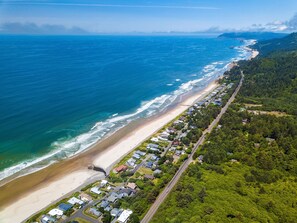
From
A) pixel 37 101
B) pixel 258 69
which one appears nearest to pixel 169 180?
pixel 37 101

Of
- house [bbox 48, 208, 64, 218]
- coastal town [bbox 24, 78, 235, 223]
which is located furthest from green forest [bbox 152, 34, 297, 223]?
house [bbox 48, 208, 64, 218]

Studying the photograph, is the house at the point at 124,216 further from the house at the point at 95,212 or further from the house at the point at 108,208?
the house at the point at 95,212

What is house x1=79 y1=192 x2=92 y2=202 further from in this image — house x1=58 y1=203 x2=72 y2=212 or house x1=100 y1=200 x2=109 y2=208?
house x1=100 y1=200 x2=109 y2=208

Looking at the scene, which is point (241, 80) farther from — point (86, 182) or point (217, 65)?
point (86, 182)

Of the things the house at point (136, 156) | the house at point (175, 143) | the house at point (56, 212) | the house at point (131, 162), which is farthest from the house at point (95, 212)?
the house at point (175, 143)

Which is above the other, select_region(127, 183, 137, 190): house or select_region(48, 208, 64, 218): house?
select_region(127, 183, 137, 190): house

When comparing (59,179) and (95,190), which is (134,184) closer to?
(95,190)
